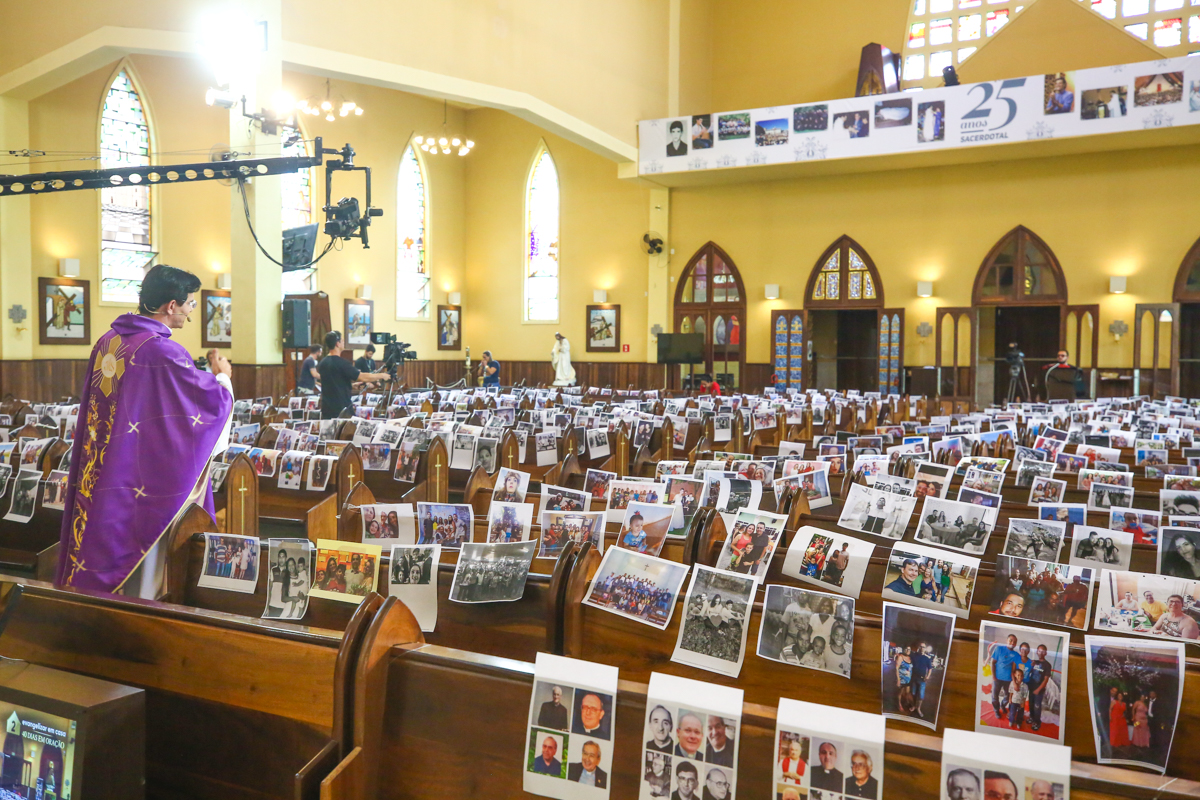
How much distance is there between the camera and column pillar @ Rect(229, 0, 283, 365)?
11.3 metres

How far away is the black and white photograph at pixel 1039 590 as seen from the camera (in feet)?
6.39

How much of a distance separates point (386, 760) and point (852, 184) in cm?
1690

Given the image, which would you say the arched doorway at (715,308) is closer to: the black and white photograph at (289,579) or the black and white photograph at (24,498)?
the black and white photograph at (24,498)

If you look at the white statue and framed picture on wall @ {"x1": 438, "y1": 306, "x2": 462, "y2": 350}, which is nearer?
the white statue

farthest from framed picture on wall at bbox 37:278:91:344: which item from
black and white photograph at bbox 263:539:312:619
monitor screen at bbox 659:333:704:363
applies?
black and white photograph at bbox 263:539:312:619

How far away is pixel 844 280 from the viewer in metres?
17.2

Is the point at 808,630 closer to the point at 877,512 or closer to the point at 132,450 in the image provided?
the point at 877,512

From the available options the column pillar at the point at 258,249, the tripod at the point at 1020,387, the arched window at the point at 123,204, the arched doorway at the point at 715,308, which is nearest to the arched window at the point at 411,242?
the arched window at the point at 123,204

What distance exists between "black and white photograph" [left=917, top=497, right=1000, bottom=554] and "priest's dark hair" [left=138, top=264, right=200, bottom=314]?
7.66 feet

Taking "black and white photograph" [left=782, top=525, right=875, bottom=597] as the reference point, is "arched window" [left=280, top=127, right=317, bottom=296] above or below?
above

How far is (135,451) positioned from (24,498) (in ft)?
5.36

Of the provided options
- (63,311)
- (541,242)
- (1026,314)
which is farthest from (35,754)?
(541,242)

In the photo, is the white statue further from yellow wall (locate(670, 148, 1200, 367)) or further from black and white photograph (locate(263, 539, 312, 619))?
black and white photograph (locate(263, 539, 312, 619))

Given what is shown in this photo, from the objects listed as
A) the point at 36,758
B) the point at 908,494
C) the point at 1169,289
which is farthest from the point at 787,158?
the point at 36,758
